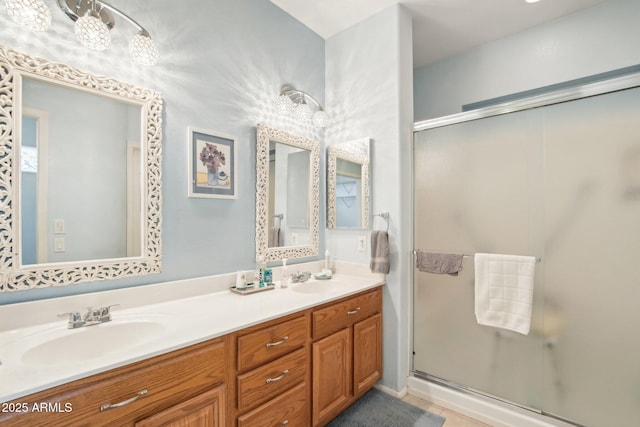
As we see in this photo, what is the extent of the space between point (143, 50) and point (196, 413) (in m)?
1.58

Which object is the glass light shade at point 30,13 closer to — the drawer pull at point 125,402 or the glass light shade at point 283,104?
the glass light shade at point 283,104

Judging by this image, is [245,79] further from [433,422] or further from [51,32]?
[433,422]

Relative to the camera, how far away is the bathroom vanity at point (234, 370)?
85 centimetres

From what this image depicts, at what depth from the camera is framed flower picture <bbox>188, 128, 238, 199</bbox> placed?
5.46 ft

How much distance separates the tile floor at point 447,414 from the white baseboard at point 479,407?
0.10 feet

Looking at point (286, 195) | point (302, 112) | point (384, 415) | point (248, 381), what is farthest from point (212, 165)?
point (384, 415)

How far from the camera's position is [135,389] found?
0.95m

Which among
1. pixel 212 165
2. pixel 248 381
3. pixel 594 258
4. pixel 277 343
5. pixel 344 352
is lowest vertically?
pixel 344 352

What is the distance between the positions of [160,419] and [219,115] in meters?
1.54

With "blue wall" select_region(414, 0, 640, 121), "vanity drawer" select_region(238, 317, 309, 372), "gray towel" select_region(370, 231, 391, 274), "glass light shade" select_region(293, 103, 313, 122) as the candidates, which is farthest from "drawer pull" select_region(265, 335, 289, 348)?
"blue wall" select_region(414, 0, 640, 121)

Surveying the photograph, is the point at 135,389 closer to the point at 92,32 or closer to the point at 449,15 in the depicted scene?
the point at 92,32

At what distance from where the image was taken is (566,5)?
83.9 inches

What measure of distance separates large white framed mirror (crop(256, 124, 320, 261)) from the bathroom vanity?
1.13 feet

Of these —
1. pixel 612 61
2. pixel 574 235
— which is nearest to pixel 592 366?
pixel 574 235
